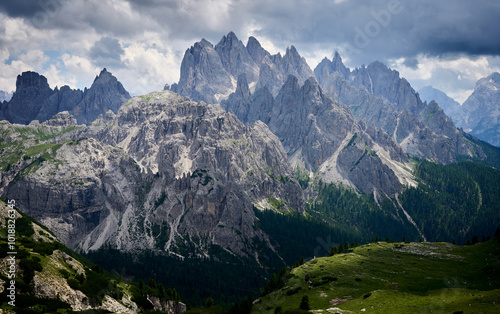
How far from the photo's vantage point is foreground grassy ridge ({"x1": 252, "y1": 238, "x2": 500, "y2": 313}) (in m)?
71.6

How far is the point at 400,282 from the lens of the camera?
103188 mm

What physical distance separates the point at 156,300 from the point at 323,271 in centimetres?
6996

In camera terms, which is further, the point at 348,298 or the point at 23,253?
the point at 348,298

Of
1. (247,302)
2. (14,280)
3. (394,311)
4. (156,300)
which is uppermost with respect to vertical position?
(14,280)

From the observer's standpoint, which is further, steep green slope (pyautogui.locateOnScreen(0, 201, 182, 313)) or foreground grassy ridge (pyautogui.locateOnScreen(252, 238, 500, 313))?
foreground grassy ridge (pyautogui.locateOnScreen(252, 238, 500, 313))

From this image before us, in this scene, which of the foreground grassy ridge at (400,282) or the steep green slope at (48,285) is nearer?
the steep green slope at (48,285)

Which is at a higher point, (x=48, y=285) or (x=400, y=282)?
(x=48, y=285)

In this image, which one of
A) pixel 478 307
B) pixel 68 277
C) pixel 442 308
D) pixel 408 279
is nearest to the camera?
pixel 478 307

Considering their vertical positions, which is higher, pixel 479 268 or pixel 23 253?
pixel 23 253

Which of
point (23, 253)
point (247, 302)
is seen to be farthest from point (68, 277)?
point (247, 302)

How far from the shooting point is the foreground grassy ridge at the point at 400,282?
7156 cm

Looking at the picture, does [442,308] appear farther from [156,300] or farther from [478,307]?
[156,300]

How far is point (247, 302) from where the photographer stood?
9481cm

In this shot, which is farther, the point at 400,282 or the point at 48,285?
the point at 400,282
